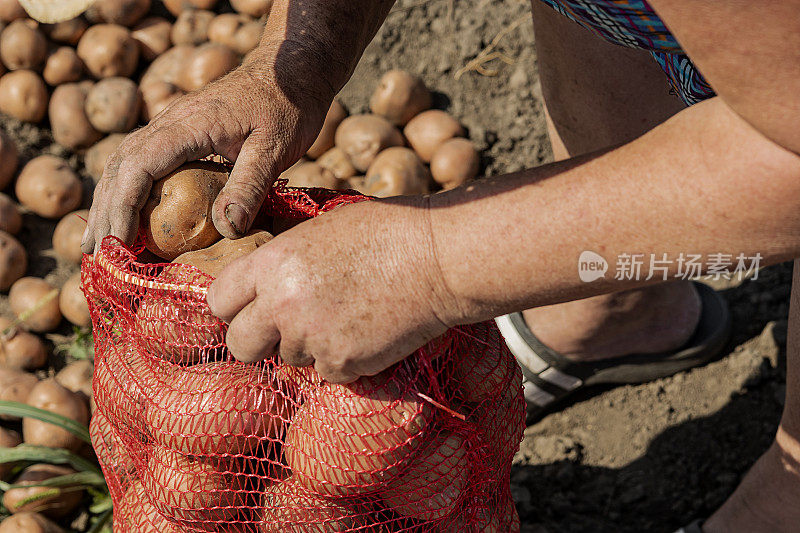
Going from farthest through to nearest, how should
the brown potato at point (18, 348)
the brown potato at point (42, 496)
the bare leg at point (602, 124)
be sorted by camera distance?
the brown potato at point (18, 348) → the brown potato at point (42, 496) → the bare leg at point (602, 124)

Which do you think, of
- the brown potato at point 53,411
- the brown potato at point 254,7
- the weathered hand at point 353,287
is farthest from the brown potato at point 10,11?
the weathered hand at point 353,287

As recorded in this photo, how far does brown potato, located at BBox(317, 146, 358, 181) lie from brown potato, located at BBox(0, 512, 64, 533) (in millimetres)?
1509

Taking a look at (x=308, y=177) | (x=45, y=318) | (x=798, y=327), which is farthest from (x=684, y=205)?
(x=45, y=318)

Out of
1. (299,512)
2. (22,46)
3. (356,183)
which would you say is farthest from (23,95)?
(299,512)

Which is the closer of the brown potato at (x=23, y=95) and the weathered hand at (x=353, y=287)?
the weathered hand at (x=353, y=287)

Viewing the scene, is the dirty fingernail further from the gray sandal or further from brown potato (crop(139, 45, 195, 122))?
brown potato (crop(139, 45, 195, 122))

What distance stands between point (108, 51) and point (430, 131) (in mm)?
1350

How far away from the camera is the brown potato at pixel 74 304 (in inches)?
94.7

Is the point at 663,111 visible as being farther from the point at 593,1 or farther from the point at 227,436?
the point at 227,436

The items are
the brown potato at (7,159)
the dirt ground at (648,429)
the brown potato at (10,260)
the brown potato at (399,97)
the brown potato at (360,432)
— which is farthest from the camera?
the brown potato at (399,97)

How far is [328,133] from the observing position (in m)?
2.86

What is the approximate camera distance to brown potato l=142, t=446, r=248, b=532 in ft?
4.26

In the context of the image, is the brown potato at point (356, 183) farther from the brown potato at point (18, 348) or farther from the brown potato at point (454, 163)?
the brown potato at point (18, 348)

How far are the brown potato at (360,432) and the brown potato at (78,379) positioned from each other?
4.33ft
